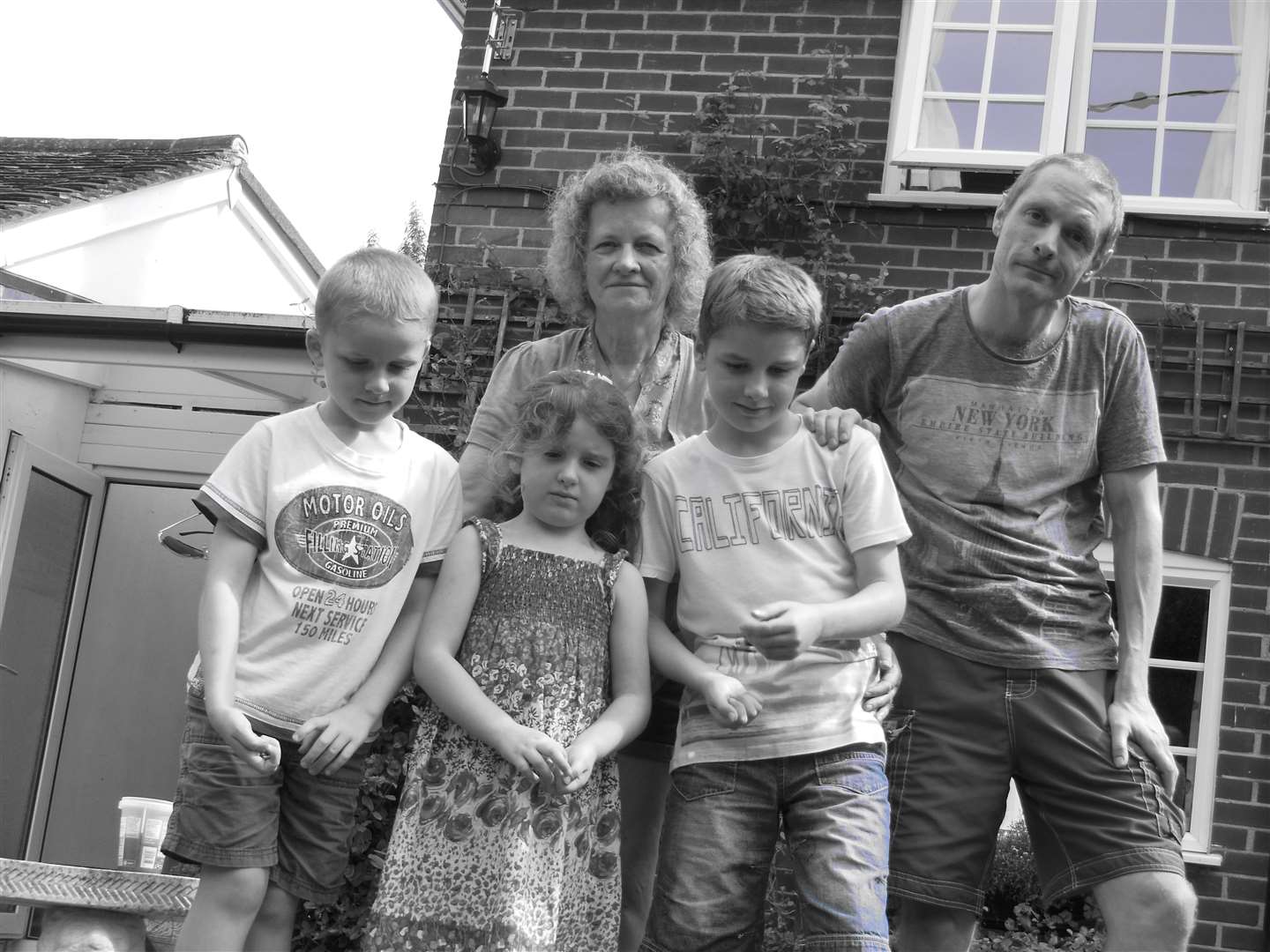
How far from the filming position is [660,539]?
2.35 metres

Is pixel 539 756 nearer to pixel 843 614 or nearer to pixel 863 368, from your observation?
pixel 843 614

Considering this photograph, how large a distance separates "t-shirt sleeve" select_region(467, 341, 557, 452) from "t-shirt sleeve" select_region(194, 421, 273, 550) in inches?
17.1

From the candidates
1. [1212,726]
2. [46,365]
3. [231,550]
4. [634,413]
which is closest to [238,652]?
[231,550]

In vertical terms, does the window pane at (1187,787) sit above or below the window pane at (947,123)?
below

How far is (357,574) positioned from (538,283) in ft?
11.9

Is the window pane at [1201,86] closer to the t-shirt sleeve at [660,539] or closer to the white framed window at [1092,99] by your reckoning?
the white framed window at [1092,99]

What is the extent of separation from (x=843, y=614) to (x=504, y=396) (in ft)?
2.71

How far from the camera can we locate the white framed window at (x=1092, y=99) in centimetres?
545

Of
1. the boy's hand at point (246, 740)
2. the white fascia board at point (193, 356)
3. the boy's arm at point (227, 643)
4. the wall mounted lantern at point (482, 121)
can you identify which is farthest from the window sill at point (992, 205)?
the boy's hand at point (246, 740)

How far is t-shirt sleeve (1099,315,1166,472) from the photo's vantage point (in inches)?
93.7

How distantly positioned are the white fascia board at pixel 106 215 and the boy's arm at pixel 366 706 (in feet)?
20.0

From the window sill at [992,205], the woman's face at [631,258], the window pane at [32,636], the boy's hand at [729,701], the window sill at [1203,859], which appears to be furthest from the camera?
the window pane at [32,636]

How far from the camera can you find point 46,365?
7.56m

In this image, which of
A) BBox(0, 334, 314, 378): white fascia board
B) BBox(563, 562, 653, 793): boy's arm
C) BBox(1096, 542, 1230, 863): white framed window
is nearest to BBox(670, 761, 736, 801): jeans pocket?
BBox(563, 562, 653, 793): boy's arm
